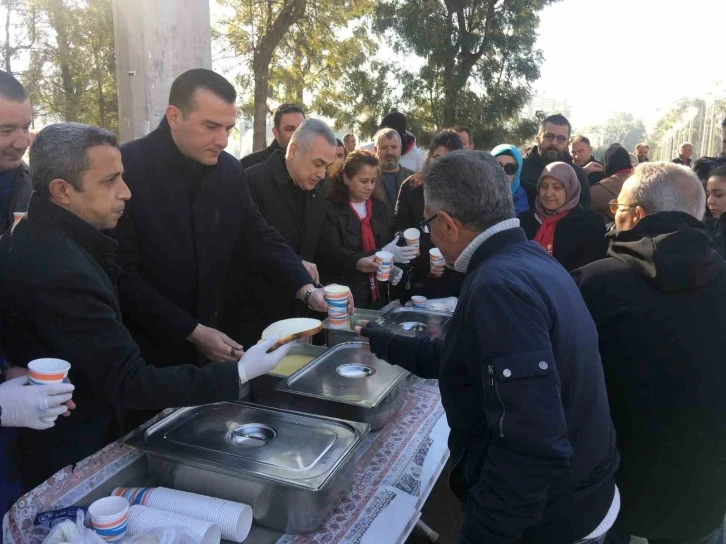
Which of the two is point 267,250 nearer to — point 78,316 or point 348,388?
point 348,388

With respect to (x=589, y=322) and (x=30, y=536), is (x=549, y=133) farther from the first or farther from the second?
(x=30, y=536)

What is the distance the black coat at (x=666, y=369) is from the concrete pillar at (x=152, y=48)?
10.1ft

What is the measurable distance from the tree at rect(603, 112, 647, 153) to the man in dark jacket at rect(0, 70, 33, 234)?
61443mm

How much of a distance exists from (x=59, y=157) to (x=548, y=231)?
3.15 meters

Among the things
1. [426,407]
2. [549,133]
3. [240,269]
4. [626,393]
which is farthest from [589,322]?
[549,133]

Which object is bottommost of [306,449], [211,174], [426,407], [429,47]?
[426,407]

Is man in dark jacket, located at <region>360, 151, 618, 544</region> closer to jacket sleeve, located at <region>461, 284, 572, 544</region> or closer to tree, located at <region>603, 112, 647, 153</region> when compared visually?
jacket sleeve, located at <region>461, 284, 572, 544</region>

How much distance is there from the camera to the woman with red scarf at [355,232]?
3508mm

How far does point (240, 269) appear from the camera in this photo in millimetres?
3086

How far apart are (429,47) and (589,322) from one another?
46.4 feet

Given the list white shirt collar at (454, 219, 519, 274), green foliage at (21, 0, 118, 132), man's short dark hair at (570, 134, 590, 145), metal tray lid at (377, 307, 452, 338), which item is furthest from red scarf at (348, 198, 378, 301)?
green foliage at (21, 0, 118, 132)

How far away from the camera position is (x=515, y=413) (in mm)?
1172

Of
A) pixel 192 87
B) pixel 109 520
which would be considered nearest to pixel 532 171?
pixel 192 87

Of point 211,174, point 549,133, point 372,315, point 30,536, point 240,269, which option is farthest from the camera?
point 549,133
